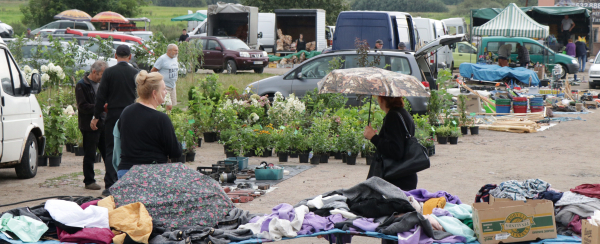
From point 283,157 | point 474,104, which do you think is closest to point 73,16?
point 474,104

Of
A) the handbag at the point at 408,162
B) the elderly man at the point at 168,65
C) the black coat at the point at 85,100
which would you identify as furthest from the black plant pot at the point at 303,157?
the handbag at the point at 408,162

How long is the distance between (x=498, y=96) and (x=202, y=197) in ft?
46.1

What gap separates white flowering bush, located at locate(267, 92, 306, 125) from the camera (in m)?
11.1

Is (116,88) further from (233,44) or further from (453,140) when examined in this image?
(233,44)

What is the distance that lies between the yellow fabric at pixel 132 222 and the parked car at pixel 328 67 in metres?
8.65

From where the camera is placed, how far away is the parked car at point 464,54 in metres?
30.8

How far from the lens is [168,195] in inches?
178

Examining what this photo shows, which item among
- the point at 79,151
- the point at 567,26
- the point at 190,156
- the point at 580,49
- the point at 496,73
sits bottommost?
the point at 79,151

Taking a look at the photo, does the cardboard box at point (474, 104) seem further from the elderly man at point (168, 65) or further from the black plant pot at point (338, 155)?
the elderly man at point (168, 65)

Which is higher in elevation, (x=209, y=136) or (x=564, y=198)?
(x=564, y=198)

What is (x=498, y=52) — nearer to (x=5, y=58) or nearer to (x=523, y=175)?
(x=523, y=175)

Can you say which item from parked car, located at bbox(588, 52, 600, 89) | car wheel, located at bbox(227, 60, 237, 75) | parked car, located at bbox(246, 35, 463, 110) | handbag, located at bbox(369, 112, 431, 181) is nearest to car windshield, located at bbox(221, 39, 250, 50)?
car wheel, located at bbox(227, 60, 237, 75)

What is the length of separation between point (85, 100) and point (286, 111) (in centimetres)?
437

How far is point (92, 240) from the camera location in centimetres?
432
